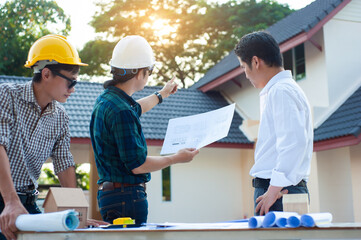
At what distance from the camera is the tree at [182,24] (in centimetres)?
2734

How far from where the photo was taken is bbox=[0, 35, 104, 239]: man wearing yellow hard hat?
2.83 meters

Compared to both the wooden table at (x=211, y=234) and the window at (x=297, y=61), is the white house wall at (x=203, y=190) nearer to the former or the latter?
the window at (x=297, y=61)

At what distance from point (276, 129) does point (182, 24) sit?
2588cm

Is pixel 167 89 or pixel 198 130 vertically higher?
pixel 167 89

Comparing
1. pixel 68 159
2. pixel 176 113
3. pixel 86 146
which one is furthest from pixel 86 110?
pixel 68 159

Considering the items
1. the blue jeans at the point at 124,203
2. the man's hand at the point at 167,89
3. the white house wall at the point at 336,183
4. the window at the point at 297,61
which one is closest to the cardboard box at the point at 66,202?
the blue jeans at the point at 124,203

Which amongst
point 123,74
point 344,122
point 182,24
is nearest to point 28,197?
point 123,74

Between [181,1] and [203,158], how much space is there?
16.4 meters

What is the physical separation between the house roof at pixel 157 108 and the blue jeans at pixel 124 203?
32.8 ft

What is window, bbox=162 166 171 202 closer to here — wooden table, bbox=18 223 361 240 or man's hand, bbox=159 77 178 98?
man's hand, bbox=159 77 178 98

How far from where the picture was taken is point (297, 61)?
43.2ft

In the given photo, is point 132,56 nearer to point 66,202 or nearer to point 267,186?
point 66,202

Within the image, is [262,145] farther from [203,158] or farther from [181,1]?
[181,1]

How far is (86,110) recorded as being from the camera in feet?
47.0
